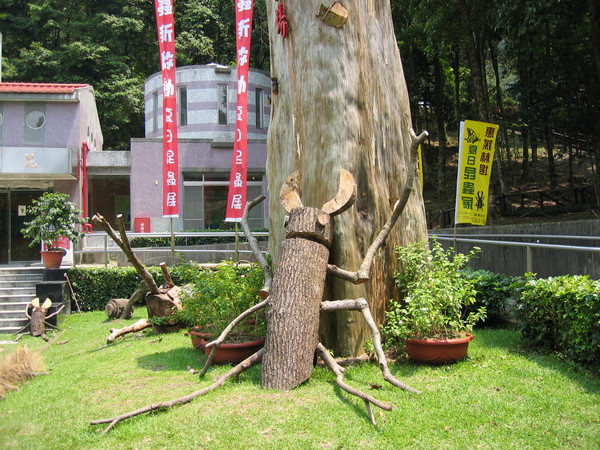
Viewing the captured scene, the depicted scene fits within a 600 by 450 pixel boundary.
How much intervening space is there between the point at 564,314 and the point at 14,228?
17.7 metres

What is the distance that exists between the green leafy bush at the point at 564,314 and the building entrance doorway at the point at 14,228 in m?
16.8

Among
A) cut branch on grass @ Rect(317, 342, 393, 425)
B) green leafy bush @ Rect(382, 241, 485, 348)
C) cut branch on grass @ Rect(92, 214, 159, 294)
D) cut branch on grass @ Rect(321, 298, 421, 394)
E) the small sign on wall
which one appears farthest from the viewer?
the small sign on wall

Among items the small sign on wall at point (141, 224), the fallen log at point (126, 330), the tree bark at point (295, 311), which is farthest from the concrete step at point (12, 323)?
the small sign on wall at point (141, 224)

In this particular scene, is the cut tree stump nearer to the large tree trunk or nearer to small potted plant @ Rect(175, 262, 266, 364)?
small potted plant @ Rect(175, 262, 266, 364)

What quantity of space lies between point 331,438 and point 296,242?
203 cm

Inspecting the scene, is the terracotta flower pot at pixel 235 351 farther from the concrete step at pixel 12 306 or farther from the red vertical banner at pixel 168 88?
the red vertical banner at pixel 168 88

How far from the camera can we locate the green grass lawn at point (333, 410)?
363cm

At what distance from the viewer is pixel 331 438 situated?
3.62m

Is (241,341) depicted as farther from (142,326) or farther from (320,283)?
(142,326)

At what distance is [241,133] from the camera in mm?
14359

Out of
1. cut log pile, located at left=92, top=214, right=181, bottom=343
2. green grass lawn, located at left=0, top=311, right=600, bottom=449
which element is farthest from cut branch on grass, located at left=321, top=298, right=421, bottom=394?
cut log pile, located at left=92, top=214, right=181, bottom=343

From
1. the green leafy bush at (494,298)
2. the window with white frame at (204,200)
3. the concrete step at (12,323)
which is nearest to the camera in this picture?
the green leafy bush at (494,298)

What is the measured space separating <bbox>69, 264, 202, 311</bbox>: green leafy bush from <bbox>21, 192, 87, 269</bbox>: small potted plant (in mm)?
608

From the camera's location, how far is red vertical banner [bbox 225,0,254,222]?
13.8 metres
